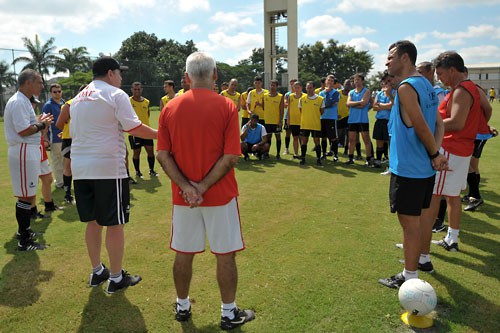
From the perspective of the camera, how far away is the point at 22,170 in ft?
15.4

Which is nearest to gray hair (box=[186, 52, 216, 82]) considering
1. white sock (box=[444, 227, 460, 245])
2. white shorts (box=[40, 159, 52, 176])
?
white sock (box=[444, 227, 460, 245])

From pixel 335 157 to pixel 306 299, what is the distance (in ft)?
24.3

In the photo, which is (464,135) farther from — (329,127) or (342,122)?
(342,122)

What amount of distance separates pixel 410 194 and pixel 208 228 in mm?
1824

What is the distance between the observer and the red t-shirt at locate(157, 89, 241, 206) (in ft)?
8.75

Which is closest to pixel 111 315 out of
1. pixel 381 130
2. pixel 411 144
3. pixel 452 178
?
pixel 411 144

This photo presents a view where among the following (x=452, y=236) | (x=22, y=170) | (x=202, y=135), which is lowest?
(x=452, y=236)

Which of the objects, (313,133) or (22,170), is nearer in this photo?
(22,170)

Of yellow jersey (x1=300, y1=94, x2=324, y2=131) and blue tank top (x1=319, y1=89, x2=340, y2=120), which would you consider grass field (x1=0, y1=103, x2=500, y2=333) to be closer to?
yellow jersey (x1=300, y1=94, x2=324, y2=131)

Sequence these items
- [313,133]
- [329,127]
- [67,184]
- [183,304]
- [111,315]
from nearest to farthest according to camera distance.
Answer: [183,304] → [111,315] → [67,184] → [313,133] → [329,127]

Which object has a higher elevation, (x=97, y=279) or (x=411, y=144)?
(x=411, y=144)

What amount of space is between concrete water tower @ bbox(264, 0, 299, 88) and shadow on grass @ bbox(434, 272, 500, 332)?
42.0m

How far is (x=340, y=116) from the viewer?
11.3 metres

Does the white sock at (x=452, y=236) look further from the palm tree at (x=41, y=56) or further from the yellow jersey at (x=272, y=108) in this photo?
the palm tree at (x=41, y=56)
